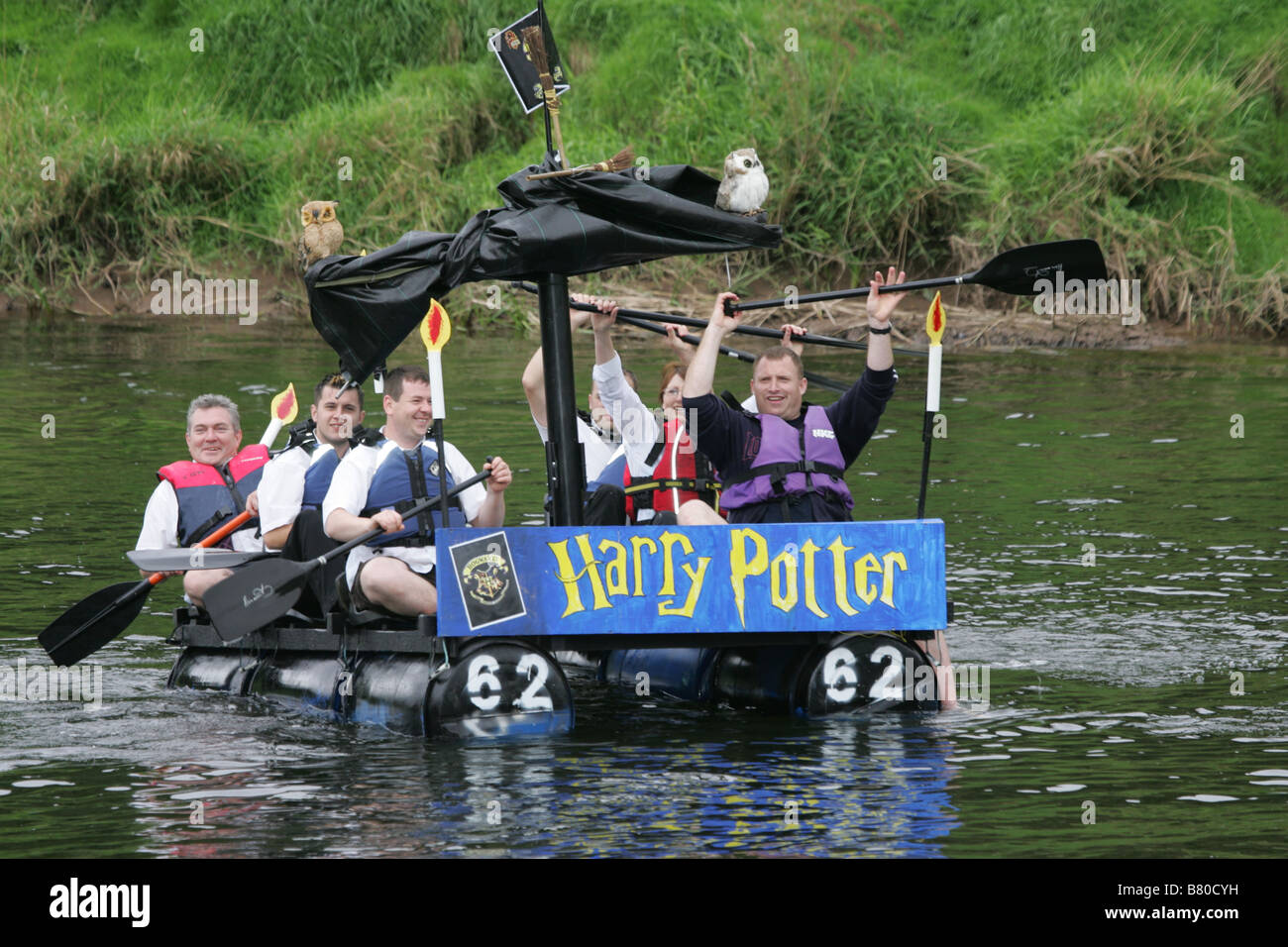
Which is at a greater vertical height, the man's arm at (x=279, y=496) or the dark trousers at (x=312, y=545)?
the man's arm at (x=279, y=496)

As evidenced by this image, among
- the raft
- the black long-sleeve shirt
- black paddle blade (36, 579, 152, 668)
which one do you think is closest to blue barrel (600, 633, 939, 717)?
the raft

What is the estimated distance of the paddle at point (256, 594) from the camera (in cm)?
804

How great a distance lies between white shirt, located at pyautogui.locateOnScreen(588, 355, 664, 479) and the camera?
358 inches

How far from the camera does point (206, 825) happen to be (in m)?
6.49

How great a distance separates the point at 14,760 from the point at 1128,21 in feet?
67.9

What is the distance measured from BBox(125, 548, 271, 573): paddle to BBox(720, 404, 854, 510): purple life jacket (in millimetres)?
2249

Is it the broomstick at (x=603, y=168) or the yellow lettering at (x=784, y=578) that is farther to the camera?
the broomstick at (x=603, y=168)

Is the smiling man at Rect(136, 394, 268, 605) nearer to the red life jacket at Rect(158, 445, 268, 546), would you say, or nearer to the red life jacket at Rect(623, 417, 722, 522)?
the red life jacket at Rect(158, 445, 268, 546)

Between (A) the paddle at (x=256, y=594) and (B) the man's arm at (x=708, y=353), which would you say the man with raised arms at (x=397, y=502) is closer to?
(A) the paddle at (x=256, y=594)

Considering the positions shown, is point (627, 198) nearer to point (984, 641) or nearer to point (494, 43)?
point (494, 43)

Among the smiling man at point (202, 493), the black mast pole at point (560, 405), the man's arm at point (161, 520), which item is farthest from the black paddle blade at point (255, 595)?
the black mast pole at point (560, 405)

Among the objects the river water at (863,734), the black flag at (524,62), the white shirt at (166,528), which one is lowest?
the river water at (863,734)
